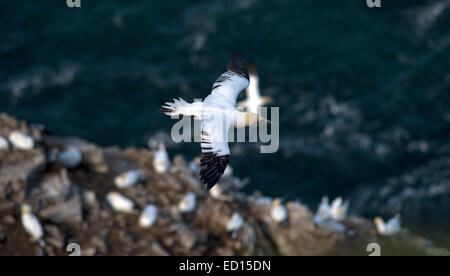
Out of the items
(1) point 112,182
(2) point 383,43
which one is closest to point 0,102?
(1) point 112,182

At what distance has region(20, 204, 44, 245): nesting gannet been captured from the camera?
1368 cm

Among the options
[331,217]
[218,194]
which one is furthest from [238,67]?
[331,217]

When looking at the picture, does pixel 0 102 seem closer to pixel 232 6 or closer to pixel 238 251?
pixel 232 6

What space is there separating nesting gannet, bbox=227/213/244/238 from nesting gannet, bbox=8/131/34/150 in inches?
210

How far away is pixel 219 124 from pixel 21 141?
5761 millimetres

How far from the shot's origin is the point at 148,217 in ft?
50.6

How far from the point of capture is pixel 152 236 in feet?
49.9

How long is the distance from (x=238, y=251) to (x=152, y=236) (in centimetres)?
222

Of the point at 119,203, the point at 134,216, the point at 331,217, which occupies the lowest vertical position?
the point at 134,216

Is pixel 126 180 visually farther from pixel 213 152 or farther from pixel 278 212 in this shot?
pixel 213 152

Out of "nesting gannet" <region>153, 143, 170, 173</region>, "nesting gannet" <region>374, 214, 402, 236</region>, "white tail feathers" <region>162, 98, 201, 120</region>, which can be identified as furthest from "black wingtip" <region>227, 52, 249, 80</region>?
"nesting gannet" <region>374, 214, 402, 236</region>

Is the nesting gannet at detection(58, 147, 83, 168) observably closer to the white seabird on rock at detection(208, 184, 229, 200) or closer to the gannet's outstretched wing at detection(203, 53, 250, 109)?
the white seabird on rock at detection(208, 184, 229, 200)
